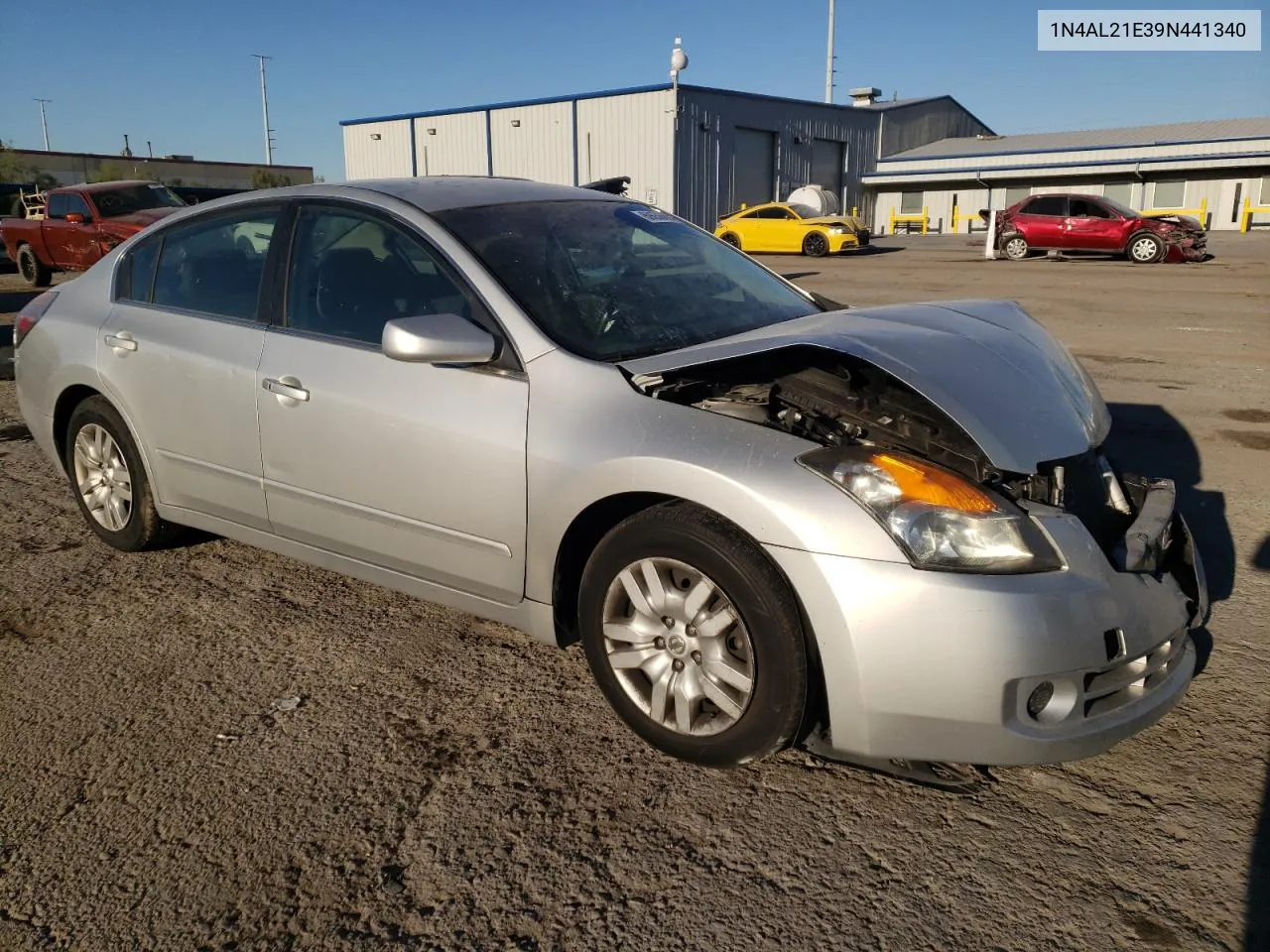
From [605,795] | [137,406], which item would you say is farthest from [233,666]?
[605,795]

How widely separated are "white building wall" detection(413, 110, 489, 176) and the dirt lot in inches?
1542

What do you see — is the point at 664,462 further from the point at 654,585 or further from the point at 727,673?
the point at 727,673

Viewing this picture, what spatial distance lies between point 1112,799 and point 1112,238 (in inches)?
940

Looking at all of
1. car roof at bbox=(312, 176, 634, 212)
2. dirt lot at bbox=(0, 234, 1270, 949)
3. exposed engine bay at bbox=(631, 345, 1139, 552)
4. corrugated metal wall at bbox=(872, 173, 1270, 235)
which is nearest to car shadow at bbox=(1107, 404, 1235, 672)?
dirt lot at bbox=(0, 234, 1270, 949)

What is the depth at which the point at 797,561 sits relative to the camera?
8.12 feet

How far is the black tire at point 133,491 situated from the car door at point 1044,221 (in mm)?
24112

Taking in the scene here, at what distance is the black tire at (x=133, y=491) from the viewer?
4.25 metres

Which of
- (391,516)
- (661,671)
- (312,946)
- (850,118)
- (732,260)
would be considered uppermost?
(850,118)

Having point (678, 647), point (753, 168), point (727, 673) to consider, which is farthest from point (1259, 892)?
point (753, 168)

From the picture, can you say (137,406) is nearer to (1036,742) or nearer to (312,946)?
(312,946)

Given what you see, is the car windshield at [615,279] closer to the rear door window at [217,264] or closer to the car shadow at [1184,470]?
the rear door window at [217,264]

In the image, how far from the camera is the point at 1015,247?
83.3 ft

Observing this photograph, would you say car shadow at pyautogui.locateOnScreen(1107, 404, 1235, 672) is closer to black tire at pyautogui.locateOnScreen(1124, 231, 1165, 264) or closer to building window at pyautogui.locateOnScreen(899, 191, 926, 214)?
black tire at pyautogui.locateOnScreen(1124, 231, 1165, 264)

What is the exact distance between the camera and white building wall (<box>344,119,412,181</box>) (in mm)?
44562
